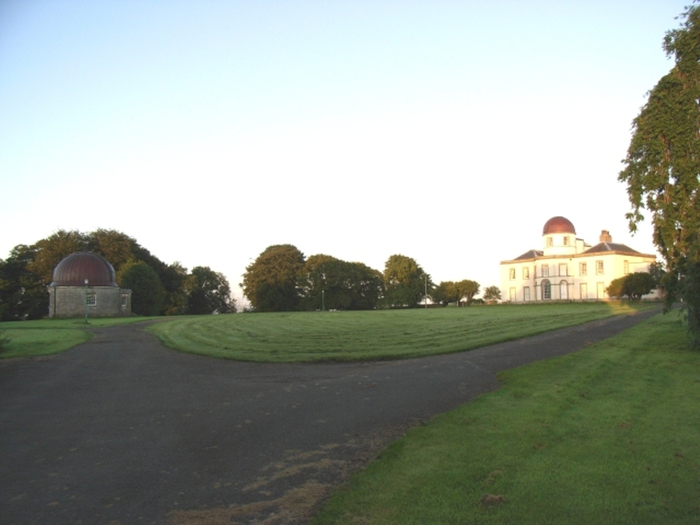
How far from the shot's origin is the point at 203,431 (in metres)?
8.14

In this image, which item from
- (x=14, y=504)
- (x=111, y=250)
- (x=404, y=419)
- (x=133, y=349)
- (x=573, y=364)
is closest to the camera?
(x=14, y=504)

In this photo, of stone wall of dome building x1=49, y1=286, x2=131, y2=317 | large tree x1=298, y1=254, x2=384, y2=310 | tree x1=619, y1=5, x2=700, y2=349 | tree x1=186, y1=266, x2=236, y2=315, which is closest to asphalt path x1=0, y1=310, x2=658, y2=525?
tree x1=619, y1=5, x2=700, y2=349

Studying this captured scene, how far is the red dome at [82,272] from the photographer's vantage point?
58344 mm

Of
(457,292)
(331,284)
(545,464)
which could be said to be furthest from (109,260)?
(545,464)

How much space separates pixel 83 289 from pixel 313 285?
1433 inches

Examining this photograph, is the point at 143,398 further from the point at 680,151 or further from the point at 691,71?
the point at 691,71

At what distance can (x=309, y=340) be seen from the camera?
23297 millimetres

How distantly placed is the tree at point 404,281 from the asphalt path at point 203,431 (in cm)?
8085

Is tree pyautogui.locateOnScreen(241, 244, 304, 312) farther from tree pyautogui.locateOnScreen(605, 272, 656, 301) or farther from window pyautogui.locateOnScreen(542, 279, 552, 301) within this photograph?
tree pyautogui.locateOnScreen(605, 272, 656, 301)

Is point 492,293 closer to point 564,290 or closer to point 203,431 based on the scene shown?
point 564,290

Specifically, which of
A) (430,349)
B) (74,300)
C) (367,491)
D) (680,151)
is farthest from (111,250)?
(367,491)

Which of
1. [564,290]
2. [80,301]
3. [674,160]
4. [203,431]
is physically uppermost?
[674,160]

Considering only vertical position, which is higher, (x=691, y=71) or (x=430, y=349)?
(x=691, y=71)

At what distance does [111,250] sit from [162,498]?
3120 inches
